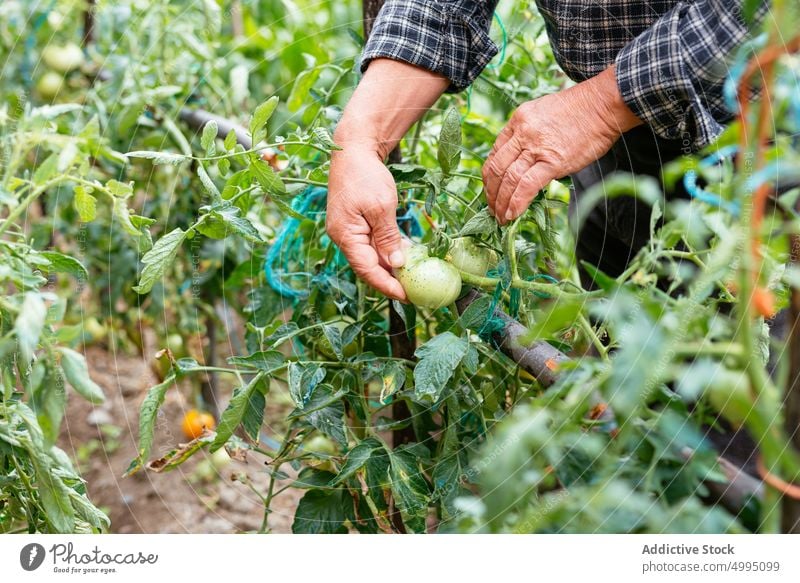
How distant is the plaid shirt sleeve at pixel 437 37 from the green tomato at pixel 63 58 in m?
1.13

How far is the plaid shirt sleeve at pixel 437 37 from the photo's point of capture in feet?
3.13

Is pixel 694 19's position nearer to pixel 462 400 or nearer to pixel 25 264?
pixel 462 400

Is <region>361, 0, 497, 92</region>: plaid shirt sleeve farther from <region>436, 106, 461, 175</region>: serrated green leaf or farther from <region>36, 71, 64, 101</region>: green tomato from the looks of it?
<region>36, 71, 64, 101</region>: green tomato

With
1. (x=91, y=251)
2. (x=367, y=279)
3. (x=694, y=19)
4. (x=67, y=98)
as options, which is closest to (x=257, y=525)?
(x=91, y=251)

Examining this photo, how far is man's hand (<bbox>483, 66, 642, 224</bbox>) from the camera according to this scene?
2.67 ft

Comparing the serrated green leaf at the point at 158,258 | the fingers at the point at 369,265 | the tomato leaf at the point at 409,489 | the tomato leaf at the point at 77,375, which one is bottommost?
the tomato leaf at the point at 409,489

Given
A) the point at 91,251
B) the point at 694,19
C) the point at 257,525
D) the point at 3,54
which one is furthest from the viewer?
the point at 3,54

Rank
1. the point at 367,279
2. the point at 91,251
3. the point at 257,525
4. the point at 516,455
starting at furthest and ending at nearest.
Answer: the point at 91,251
the point at 257,525
the point at 367,279
the point at 516,455

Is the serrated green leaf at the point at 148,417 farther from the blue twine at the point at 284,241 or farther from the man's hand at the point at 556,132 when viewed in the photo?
the man's hand at the point at 556,132
